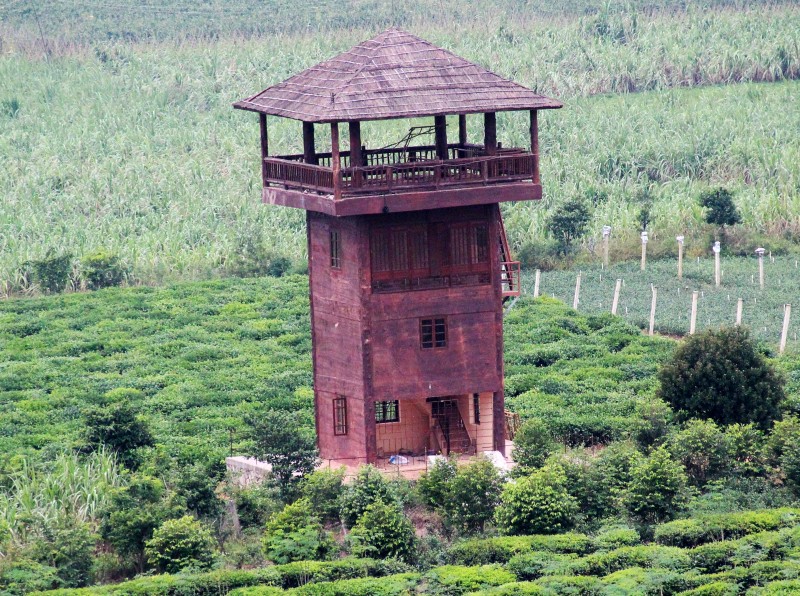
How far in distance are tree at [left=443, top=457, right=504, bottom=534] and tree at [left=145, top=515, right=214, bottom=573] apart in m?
4.21

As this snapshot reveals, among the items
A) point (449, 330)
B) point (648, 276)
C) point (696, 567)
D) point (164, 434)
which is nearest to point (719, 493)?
point (696, 567)

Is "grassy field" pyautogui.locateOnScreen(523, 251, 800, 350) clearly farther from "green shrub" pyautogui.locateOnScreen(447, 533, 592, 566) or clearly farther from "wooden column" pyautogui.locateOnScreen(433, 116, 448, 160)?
"green shrub" pyautogui.locateOnScreen(447, 533, 592, 566)

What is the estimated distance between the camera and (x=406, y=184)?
30.9 meters

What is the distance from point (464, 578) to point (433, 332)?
679cm

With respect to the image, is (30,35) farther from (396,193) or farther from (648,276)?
(396,193)

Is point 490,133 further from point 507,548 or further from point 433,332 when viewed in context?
point 507,548

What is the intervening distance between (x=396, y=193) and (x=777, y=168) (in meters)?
32.1

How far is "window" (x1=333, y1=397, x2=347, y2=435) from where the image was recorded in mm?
32375

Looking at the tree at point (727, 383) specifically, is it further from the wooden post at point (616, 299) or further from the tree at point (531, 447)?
the wooden post at point (616, 299)

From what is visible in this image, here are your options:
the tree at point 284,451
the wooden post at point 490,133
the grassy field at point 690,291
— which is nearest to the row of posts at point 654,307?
the grassy field at point 690,291

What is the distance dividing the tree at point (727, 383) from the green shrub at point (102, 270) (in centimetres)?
2313

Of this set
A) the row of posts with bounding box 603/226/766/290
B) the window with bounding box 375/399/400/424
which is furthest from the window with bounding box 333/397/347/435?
the row of posts with bounding box 603/226/766/290

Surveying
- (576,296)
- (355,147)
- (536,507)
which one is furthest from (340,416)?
(576,296)

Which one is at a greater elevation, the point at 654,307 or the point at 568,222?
the point at 568,222
